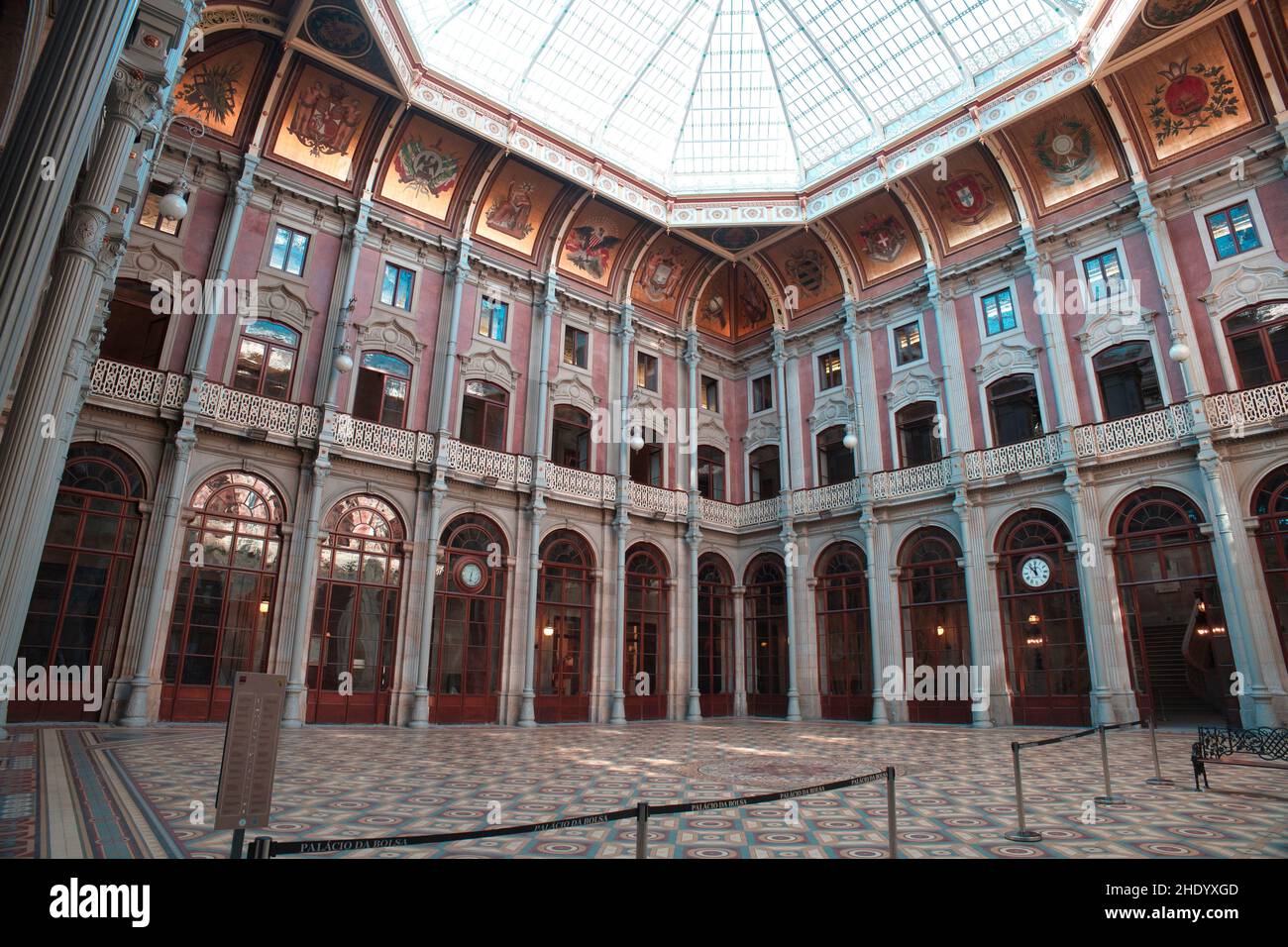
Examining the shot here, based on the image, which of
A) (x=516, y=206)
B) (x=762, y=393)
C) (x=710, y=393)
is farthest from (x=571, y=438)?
(x=762, y=393)

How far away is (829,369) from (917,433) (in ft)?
12.1

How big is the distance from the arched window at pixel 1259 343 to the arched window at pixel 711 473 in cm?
1345

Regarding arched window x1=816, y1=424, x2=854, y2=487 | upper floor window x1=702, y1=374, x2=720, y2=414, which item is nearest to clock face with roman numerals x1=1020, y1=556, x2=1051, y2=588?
arched window x1=816, y1=424, x2=854, y2=487

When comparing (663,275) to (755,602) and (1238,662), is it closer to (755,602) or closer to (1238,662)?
(755,602)

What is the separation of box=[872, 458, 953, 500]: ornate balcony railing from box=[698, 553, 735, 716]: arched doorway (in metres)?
5.55

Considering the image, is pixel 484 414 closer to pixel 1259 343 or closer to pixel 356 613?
pixel 356 613

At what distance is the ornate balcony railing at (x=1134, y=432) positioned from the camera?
14938 millimetres

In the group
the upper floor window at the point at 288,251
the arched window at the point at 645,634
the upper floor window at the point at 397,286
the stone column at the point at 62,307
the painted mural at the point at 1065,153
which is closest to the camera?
the stone column at the point at 62,307

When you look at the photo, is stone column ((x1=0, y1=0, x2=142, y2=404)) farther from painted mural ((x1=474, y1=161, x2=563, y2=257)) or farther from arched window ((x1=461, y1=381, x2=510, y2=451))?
painted mural ((x1=474, y1=161, x2=563, y2=257))

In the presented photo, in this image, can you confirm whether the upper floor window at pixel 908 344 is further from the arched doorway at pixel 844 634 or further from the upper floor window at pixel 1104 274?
the arched doorway at pixel 844 634

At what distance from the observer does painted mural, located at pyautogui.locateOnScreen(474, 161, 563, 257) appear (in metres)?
19.4

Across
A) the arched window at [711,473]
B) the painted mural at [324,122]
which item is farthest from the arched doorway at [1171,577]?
the painted mural at [324,122]
